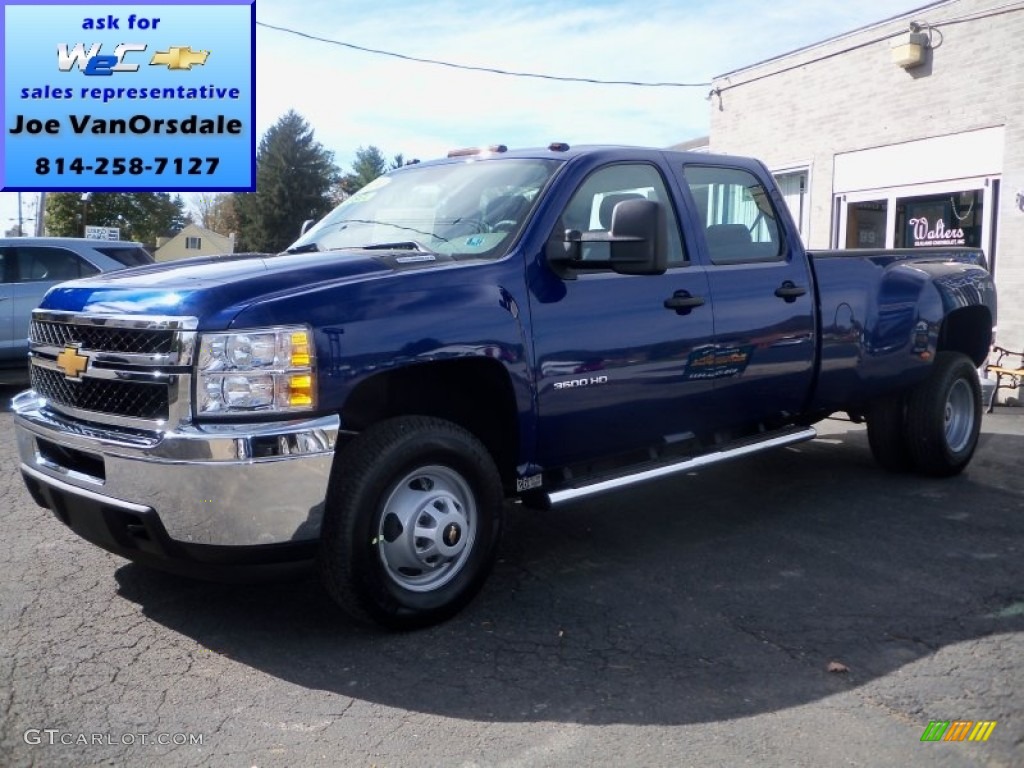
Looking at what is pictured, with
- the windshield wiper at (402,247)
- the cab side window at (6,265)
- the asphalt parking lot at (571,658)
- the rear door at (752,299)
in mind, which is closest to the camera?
the asphalt parking lot at (571,658)

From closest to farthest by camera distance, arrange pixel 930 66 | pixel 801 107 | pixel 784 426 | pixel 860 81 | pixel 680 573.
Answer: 1. pixel 680 573
2. pixel 784 426
3. pixel 930 66
4. pixel 860 81
5. pixel 801 107

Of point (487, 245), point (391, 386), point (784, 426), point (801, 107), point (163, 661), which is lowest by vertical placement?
point (163, 661)

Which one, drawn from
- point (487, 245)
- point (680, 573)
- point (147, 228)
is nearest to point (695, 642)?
point (680, 573)

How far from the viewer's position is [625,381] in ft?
14.6

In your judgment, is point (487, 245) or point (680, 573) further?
point (680, 573)

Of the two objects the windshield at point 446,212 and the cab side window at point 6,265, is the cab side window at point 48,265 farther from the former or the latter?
the windshield at point 446,212

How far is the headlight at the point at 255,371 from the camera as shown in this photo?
337 centimetres

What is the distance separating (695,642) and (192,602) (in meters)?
2.14

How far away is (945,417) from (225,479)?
498cm

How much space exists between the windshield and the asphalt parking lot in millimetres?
1591

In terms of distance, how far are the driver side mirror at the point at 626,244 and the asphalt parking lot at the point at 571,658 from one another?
4.74 feet

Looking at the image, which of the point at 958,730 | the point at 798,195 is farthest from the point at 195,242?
the point at 958,730

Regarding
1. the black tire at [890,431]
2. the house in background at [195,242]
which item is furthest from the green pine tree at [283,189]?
the black tire at [890,431]

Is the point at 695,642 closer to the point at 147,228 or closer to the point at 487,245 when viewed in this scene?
the point at 487,245
